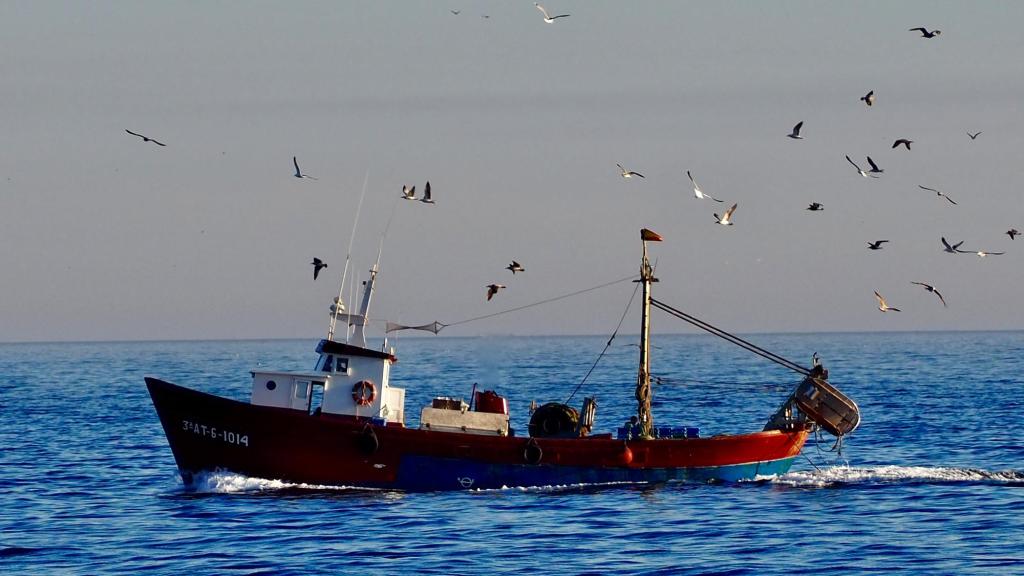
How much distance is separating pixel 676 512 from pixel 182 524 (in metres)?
12.4

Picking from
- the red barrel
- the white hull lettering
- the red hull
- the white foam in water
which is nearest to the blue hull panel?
the red hull

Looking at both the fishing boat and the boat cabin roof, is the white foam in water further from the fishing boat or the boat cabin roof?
the boat cabin roof

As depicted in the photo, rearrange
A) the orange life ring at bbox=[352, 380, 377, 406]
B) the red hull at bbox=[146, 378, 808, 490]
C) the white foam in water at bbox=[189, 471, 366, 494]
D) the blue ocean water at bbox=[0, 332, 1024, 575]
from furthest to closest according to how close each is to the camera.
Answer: the white foam in water at bbox=[189, 471, 366, 494], the orange life ring at bbox=[352, 380, 377, 406], the red hull at bbox=[146, 378, 808, 490], the blue ocean water at bbox=[0, 332, 1024, 575]

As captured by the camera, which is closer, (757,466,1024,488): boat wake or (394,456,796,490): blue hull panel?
(394,456,796,490): blue hull panel

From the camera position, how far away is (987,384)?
96.1 meters

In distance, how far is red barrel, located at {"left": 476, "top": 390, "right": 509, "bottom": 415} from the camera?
4003 centimetres

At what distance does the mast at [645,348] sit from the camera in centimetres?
3925

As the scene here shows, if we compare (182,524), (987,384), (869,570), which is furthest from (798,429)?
(987,384)

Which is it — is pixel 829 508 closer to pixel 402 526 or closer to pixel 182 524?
pixel 402 526

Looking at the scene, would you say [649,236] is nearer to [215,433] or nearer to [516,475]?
[516,475]

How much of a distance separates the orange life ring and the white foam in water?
247 cm

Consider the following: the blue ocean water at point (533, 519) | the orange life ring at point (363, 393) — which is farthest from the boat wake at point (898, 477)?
the orange life ring at point (363, 393)

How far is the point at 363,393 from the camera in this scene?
38625 millimetres

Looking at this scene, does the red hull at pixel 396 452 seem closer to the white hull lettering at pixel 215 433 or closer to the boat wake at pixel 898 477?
the white hull lettering at pixel 215 433
